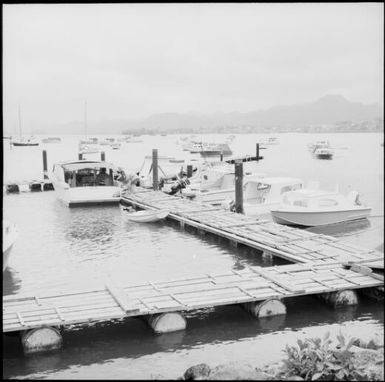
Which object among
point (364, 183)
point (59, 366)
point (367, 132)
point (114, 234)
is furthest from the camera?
point (364, 183)

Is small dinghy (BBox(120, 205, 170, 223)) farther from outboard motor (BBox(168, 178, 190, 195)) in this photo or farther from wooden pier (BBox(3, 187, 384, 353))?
wooden pier (BBox(3, 187, 384, 353))

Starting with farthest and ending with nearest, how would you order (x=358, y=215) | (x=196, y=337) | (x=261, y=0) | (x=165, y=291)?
(x=358, y=215) < (x=165, y=291) < (x=196, y=337) < (x=261, y=0)

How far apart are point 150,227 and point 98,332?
33.9ft

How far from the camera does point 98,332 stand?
8859 millimetres

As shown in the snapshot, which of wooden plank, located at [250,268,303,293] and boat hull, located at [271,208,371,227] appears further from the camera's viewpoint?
boat hull, located at [271,208,371,227]

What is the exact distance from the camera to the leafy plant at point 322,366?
4.56 meters

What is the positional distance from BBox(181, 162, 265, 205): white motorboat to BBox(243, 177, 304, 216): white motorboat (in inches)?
48.2

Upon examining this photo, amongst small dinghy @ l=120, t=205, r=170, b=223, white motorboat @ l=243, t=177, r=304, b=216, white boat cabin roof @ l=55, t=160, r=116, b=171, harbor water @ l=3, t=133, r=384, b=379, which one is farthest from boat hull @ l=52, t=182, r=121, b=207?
white motorboat @ l=243, t=177, r=304, b=216

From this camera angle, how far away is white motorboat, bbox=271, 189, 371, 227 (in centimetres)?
1836

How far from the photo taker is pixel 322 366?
484cm

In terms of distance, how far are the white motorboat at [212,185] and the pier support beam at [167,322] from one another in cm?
1536

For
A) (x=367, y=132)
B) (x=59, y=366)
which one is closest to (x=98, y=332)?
(x=59, y=366)

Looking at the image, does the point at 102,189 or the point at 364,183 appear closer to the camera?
the point at 102,189

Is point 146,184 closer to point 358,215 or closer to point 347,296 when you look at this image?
point 358,215
